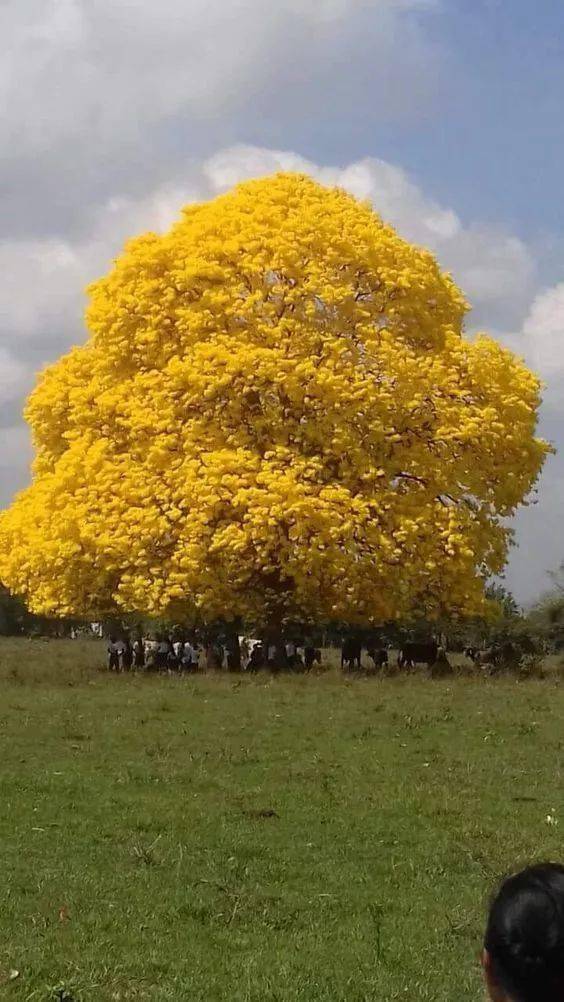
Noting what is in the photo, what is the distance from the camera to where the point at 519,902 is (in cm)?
328

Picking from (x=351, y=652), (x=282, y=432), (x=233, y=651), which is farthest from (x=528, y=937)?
(x=351, y=652)

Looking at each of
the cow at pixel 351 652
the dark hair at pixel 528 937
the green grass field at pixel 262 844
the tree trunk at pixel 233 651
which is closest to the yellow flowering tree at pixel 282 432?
the tree trunk at pixel 233 651

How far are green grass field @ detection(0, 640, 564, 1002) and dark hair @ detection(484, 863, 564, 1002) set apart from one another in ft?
15.1

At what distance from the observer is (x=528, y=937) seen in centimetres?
327

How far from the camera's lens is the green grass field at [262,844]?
8.05 meters

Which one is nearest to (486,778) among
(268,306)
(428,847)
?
(428,847)

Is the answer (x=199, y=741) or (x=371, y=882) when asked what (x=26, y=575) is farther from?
(x=371, y=882)

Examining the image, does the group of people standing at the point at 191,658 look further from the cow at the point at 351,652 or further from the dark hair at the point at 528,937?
the dark hair at the point at 528,937

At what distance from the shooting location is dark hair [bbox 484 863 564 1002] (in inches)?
128

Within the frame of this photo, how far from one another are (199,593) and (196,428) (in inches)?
172

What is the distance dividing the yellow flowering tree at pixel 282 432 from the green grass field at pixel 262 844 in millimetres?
9024

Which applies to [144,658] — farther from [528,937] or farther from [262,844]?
[528,937]

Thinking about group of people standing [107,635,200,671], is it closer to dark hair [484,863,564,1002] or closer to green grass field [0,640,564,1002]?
green grass field [0,640,564,1002]

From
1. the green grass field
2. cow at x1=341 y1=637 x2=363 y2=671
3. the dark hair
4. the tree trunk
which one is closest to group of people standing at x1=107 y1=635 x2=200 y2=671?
the tree trunk
